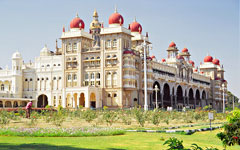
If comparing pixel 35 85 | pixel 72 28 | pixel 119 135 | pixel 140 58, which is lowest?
pixel 119 135

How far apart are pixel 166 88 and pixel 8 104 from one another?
3714 cm

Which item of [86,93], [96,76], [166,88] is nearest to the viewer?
[86,93]

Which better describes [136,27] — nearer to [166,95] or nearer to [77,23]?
[77,23]

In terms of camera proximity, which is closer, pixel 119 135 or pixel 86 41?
pixel 119 135

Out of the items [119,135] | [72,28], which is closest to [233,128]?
[119,135]

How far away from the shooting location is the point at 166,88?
85438 mm

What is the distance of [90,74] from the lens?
218 ft

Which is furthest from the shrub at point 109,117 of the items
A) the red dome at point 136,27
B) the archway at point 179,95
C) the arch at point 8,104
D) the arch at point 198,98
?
the arch at point 198,98

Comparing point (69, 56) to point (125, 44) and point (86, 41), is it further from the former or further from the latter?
point (125, 44)

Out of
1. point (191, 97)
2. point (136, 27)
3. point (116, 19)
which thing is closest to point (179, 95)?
point (191, 97)

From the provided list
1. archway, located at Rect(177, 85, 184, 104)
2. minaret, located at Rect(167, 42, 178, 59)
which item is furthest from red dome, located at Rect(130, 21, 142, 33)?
archway, located at Rect(177, 85, 184, 104)

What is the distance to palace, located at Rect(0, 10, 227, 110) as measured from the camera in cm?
6344

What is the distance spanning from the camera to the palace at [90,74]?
63.4 meters

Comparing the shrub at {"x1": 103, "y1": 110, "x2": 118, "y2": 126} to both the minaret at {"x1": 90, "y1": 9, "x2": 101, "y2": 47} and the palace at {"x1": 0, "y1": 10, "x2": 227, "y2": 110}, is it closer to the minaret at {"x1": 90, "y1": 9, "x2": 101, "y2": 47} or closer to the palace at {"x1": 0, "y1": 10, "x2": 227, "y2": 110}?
the palace at {"x1": 0, "y1": 10, "x2": 227, "y2": 110}
